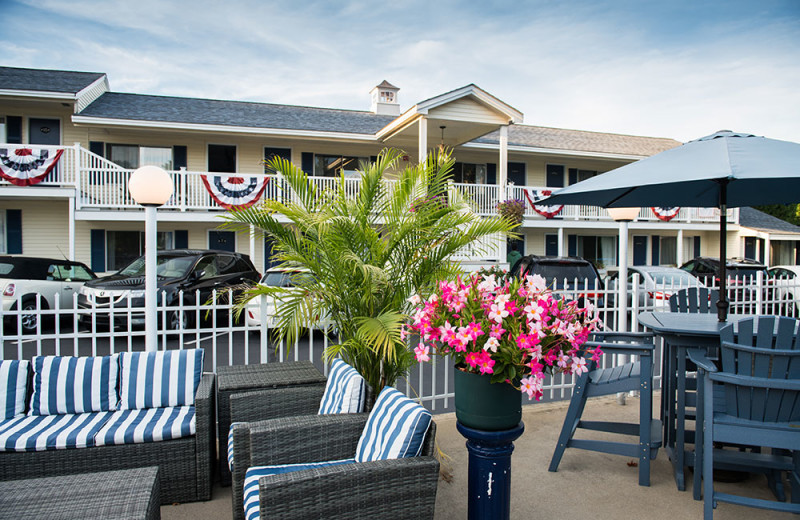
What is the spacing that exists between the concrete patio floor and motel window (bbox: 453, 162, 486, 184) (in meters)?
15.5

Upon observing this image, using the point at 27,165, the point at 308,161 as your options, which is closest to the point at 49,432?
the point at 27,165

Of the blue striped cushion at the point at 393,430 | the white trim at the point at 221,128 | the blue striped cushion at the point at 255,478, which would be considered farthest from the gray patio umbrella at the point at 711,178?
the white trim at the point at 221,128

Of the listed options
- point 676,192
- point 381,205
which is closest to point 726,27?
point 676,192

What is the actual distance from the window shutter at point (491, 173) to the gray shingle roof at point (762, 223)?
12.9 m

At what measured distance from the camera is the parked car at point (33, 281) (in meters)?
10.2

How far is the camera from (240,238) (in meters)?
17.0

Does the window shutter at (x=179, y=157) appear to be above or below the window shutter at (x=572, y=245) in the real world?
above

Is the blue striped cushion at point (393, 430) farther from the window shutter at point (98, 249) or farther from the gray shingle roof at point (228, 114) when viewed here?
the window shutter at point (98, 249)

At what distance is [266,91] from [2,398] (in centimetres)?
2288

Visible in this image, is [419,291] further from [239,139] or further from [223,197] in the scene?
[239,139]

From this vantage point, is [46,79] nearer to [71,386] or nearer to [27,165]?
[27,165]

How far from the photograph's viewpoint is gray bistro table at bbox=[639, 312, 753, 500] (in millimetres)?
3799

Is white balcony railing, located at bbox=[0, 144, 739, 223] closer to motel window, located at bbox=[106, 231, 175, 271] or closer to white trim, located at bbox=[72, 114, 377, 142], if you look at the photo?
white trim, located at bbox=[72, 114, 377, 142]

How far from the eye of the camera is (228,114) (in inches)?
675
